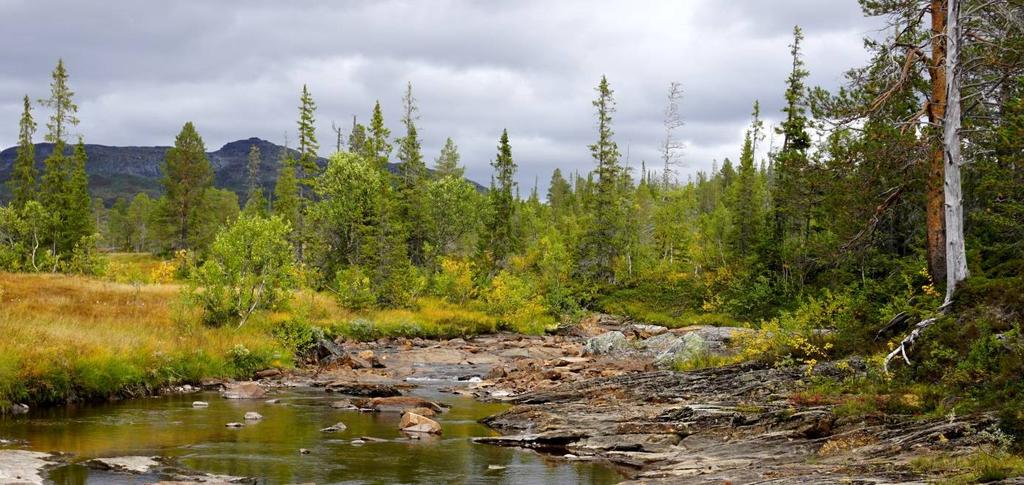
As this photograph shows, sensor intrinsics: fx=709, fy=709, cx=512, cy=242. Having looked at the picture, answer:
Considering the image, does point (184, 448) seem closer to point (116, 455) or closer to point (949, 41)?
point (116, 455)

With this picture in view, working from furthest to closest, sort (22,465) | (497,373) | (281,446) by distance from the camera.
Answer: (497,373)
(281,446)
(22,465)

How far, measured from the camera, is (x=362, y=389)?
2380 cm

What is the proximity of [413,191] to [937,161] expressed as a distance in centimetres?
5292

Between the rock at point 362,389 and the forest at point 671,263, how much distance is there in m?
3.87

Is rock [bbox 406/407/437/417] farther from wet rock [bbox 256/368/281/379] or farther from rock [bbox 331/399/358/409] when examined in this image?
wet rock [bbox 256/368/281/379]

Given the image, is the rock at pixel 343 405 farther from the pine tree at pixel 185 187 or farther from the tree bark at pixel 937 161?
the pine tree at pixel 185 187

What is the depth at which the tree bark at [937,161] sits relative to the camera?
61.6 ft

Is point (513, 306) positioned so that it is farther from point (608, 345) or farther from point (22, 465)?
point (22, 465)

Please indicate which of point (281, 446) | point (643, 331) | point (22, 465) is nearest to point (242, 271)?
point (281, 446)


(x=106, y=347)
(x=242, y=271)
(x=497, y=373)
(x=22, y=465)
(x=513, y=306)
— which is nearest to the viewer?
(x=22, y=465)

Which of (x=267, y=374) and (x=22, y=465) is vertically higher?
(x=22, y=465)

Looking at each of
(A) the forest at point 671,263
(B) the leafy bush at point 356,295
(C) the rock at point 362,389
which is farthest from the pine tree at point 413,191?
(C) the rock at point 362,389

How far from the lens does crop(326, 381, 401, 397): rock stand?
2328cm

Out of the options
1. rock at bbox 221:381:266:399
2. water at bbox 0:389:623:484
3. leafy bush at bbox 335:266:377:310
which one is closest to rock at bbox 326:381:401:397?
rock at bbox 221:381:266:399
